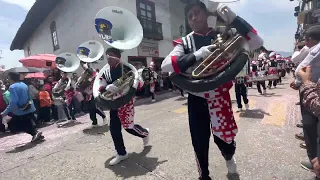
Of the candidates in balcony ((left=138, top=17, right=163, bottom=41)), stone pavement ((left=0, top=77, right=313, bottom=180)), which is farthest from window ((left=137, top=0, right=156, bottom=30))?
stone pavement ((left=0, top=77, right=313, bottom=180))

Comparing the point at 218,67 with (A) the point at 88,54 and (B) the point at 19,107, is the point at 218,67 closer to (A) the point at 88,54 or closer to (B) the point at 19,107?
(B) the point at 19,107

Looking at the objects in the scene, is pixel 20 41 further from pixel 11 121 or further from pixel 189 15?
pixel 189 15

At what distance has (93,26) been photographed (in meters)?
12.0

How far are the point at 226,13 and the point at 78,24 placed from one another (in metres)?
12.7

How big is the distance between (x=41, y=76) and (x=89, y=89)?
472 cm

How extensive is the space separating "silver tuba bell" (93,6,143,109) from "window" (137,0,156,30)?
10.8 m

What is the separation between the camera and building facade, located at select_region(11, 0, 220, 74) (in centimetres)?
1241

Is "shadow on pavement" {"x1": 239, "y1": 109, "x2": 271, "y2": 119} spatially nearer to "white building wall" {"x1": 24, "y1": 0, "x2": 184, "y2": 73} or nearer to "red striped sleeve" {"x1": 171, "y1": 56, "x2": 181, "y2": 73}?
"red striped sleeve" {"x1": 171, "y1": 56, "x2": 181, "y2": 73}

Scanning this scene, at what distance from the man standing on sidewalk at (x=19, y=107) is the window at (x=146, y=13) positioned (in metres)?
10.1

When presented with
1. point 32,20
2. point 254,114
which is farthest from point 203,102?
point 32,20

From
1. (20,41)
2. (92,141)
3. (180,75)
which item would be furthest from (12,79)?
(20,41)

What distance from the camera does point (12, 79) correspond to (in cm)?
464

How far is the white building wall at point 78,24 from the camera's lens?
12141 millimetres

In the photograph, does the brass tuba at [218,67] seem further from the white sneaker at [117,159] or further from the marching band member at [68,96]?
the marching band member at [68,96]
